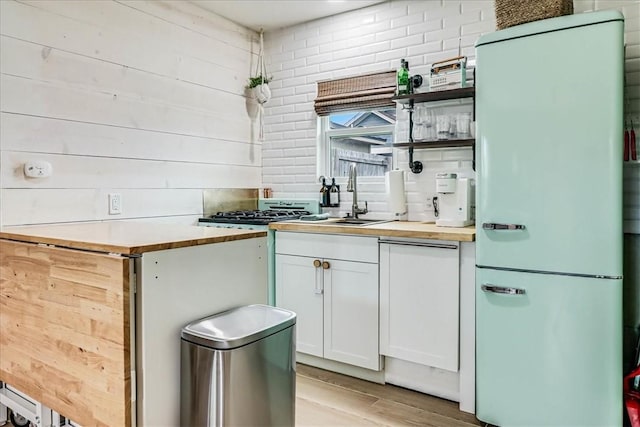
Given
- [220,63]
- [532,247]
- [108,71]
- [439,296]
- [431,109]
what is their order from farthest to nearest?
[220,63]
[431,109]
[108,71]
[439,296]
[532,247]

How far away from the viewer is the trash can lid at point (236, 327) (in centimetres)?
148

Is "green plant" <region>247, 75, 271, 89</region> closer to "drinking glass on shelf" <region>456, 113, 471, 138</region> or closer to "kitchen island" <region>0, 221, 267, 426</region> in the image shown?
"drinking glass on shelf" <region>456, 113, 471, 138</region>

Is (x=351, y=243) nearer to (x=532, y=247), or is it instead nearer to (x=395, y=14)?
(x=532, y=247)

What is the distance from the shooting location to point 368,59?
10.9 ft

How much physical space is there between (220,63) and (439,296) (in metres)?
2.49

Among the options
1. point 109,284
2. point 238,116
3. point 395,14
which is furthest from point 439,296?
point 238,116

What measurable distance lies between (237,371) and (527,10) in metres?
2.11

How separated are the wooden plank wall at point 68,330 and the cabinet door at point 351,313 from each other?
1495 millimetres

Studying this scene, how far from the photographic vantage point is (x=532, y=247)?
→ 6.88ft

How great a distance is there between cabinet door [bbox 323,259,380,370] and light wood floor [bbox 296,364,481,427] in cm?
15

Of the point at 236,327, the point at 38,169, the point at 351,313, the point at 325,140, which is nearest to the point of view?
the point at 236,327

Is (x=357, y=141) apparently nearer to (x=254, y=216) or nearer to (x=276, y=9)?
(x=254, y=216)

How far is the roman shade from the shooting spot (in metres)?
3.21

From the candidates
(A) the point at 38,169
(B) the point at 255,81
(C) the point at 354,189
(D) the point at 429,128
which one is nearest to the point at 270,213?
(C) the point at 354,189
